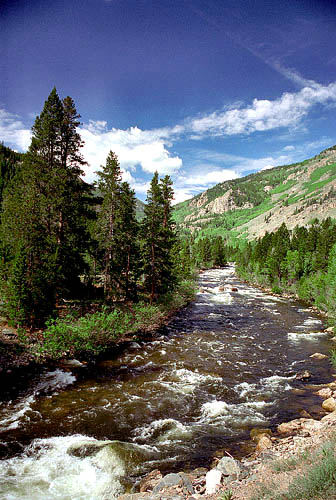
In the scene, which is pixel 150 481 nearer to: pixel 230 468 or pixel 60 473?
pixel 230 468

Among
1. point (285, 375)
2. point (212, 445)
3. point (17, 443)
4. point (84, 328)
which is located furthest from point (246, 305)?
point (17, 443)

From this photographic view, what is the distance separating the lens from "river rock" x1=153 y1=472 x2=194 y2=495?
21.6ft

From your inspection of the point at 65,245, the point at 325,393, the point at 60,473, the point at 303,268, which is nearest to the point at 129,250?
the point at 65,245

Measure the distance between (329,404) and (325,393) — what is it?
1.33 metres

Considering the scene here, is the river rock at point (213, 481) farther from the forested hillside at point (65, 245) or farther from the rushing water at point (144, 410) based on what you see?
the forested hillside at point (65, 245)

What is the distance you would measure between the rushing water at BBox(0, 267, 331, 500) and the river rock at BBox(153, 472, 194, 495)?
1.12 meters

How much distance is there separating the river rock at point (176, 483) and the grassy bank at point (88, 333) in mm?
10511

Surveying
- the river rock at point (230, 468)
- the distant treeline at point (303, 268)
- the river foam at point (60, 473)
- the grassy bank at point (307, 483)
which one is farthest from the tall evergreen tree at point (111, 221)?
the distant treeline at point (303, 268)

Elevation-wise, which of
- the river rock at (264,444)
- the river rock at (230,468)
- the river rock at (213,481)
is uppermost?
the river rock at (213,481)

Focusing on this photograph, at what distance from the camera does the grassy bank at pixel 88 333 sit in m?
15.2

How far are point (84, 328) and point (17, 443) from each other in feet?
24.7

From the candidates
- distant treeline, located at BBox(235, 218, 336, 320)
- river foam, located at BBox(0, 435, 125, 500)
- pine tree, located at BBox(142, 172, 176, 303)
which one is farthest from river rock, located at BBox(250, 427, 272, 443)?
distant treeline, located at BBox(235, 218, 336, 320)

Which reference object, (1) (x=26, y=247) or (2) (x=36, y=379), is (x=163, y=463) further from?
(1) (x=26, y=247)

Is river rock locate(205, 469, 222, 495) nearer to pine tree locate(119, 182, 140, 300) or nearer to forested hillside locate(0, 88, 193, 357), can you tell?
forested hillside locate(0, 88, 193, 357)
